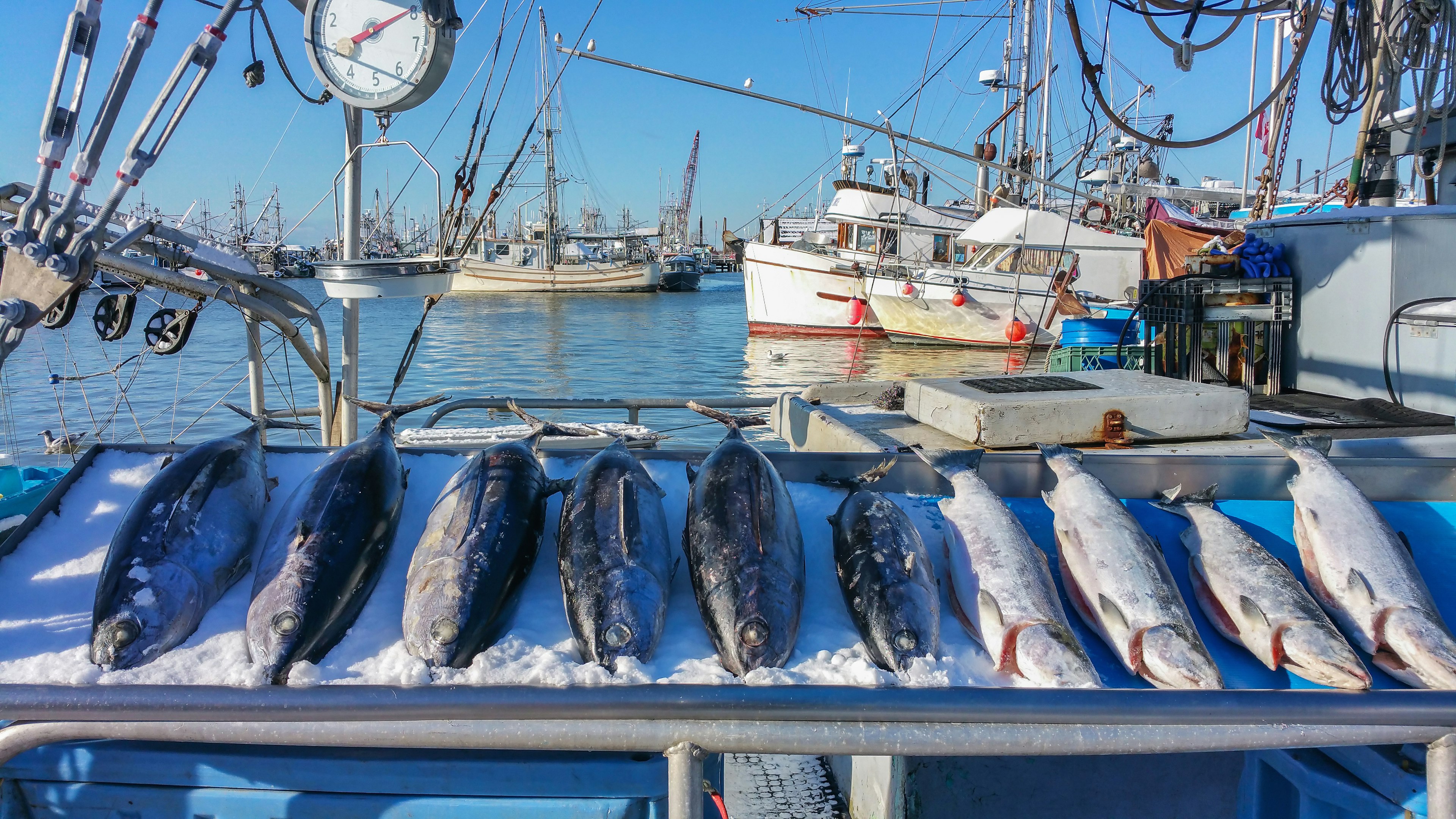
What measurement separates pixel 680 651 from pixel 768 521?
48 cm

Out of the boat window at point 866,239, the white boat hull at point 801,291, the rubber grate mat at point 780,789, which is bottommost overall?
the rubber grate mat at point 780,789

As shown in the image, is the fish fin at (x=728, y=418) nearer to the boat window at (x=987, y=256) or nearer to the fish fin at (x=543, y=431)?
the fish fin at (x=543, y=431)

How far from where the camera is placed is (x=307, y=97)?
180 inches

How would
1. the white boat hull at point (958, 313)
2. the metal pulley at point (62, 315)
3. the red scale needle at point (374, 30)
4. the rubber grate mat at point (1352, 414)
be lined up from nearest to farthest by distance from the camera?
the metal pulley at point (62, 315)
the red scale needle at point (374, 30)
the rubber grate mat at point (1352, 414)
the white boat hull at point (958, 313)

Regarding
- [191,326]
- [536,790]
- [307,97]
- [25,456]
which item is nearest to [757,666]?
[536,790]

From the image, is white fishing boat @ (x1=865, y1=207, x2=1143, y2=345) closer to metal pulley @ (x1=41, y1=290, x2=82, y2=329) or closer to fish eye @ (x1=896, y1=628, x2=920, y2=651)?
metal pulley @ (x1=41, y1=290, x2=82, y2=329)

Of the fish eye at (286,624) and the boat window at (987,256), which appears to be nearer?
the fish eye at (286,624)

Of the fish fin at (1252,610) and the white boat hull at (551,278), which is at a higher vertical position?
the white boat hull at (551,278)

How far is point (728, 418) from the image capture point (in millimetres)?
3139

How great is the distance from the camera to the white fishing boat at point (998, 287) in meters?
22.0

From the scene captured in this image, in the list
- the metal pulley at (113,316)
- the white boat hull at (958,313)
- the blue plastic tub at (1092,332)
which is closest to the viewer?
the metal pulley at (113,316)

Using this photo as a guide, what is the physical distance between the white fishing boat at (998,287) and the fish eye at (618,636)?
20321 mm

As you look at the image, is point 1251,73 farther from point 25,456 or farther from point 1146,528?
point 25,456

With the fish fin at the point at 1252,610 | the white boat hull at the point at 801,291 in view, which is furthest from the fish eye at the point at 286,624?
the white boat hull at the point at 801,291
